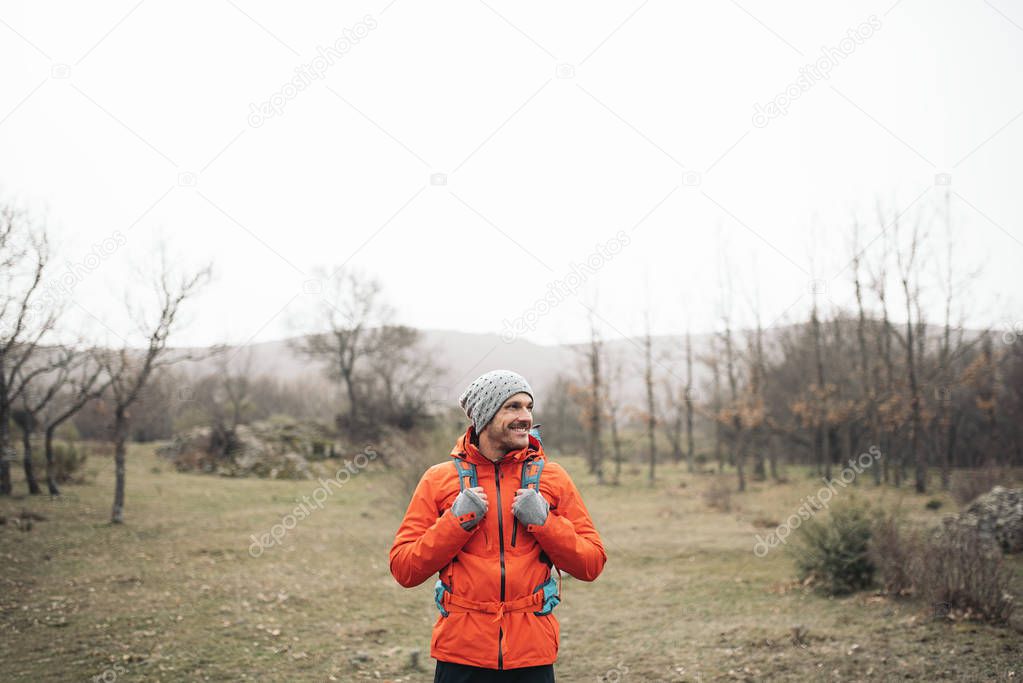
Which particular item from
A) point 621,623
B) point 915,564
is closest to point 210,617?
point 621,623

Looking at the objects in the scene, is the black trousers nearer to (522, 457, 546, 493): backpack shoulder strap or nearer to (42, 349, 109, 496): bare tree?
(522, 457, 546, 493): backpack shoulder strap

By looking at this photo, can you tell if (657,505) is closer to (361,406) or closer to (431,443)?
(431,443)

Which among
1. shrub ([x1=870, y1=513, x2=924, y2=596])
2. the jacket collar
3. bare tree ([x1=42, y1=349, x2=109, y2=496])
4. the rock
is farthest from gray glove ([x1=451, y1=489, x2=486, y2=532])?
bare tree ([x1=42, y1=349, x2=109, y2=496])

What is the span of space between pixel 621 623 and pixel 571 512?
652 cm

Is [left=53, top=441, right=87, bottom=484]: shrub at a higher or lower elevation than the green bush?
higher

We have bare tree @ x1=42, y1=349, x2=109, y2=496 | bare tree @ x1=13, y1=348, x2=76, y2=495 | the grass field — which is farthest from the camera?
bare tree @ x1=13, y1=348, x2=76, y2=495

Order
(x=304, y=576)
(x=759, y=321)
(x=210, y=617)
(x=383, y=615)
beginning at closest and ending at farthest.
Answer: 1. (x=210, y=617)
2. (x=383, y=615)
3. (x=304, y=576)
4. (x=759, y=321)

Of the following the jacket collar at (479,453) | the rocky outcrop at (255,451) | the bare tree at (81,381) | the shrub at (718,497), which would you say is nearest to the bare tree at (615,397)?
the shrub at (718,497)

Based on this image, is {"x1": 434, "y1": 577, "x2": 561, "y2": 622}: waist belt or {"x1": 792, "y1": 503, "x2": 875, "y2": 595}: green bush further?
{"x1": 792, "y1": 503, "x2": 875, "y2": 595}: green bush

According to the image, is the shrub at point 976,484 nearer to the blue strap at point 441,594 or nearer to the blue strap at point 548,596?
the blue strap at point 548,596

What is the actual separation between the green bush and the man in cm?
762

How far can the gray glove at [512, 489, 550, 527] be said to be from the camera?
262cm

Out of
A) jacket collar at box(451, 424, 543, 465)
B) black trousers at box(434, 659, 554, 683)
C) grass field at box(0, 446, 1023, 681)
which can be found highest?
jacket collar at box(451, 424, 543, 465)

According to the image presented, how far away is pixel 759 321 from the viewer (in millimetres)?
31906
